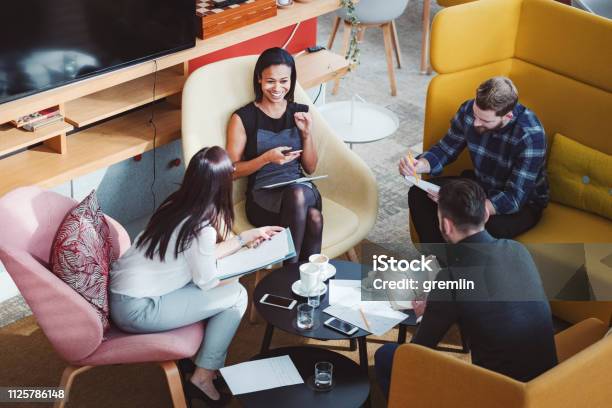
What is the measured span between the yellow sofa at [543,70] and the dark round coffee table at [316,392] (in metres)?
1.12

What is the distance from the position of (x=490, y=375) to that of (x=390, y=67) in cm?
363

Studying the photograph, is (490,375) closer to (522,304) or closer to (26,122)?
(522,304)

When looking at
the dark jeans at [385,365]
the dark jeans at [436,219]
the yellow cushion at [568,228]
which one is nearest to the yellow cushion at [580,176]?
the yellow cushion at [568,228]

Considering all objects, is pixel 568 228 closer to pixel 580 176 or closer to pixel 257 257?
pixel 580 176

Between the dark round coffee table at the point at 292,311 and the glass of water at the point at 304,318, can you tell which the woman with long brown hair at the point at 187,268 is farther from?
the glass of water at the point at 304,318

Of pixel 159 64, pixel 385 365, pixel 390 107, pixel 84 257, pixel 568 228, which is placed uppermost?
pixel 159 64

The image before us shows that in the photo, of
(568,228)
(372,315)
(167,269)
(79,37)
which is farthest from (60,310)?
(568,228)

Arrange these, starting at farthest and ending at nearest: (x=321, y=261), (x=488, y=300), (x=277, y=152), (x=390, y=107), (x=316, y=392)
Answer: (x=390, y=107) < (x=277, y=152) < (x=321, y=261) < (x=316, y=392) < (x=488, y=300)

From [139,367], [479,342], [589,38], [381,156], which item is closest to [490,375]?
[479,342]

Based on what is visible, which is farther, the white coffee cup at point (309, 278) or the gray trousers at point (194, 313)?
the white coffee cup at point (309, 278)

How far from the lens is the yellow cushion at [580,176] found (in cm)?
374

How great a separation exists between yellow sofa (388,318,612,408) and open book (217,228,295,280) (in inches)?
28.2

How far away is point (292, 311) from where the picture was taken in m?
3.20

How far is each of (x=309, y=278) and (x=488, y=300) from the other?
786mm
